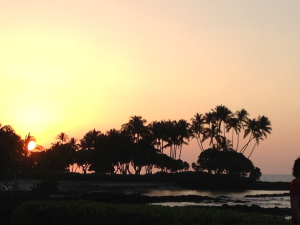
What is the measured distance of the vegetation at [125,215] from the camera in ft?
38.5

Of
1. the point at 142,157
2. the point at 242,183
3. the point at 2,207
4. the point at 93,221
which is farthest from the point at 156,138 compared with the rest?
the point at 93,221

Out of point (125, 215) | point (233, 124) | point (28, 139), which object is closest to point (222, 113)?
point (233, 124)

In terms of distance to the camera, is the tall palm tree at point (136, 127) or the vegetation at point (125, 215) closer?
the vegetation at point (125, 215)

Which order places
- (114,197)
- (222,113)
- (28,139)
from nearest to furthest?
(114,197)
(28,139)
(222,113)

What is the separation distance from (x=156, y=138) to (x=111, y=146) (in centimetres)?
1026

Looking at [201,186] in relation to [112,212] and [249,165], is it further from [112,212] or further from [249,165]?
[112,212]

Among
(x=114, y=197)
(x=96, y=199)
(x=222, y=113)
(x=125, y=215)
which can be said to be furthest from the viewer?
(x=222, y=113)

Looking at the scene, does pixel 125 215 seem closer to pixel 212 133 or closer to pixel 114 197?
pixel 114 197

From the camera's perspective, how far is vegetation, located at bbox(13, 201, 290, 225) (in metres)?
11.7

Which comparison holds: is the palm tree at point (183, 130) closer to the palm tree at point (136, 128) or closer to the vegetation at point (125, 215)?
the palm tree at point (136, 128)

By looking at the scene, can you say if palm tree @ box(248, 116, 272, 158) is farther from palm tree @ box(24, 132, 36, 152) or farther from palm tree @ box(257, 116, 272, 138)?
palm tree @ box(24, 132, 36, 152)

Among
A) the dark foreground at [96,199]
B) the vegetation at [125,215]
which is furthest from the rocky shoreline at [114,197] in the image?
the vegetation at [125,215]

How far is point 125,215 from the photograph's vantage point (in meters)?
13.6

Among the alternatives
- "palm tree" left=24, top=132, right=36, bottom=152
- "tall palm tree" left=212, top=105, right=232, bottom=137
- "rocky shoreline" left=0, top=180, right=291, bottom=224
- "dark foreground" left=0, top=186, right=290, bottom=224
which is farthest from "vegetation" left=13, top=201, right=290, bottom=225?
"tall palm tree" left=212, top=105, right=232, bottom=137
